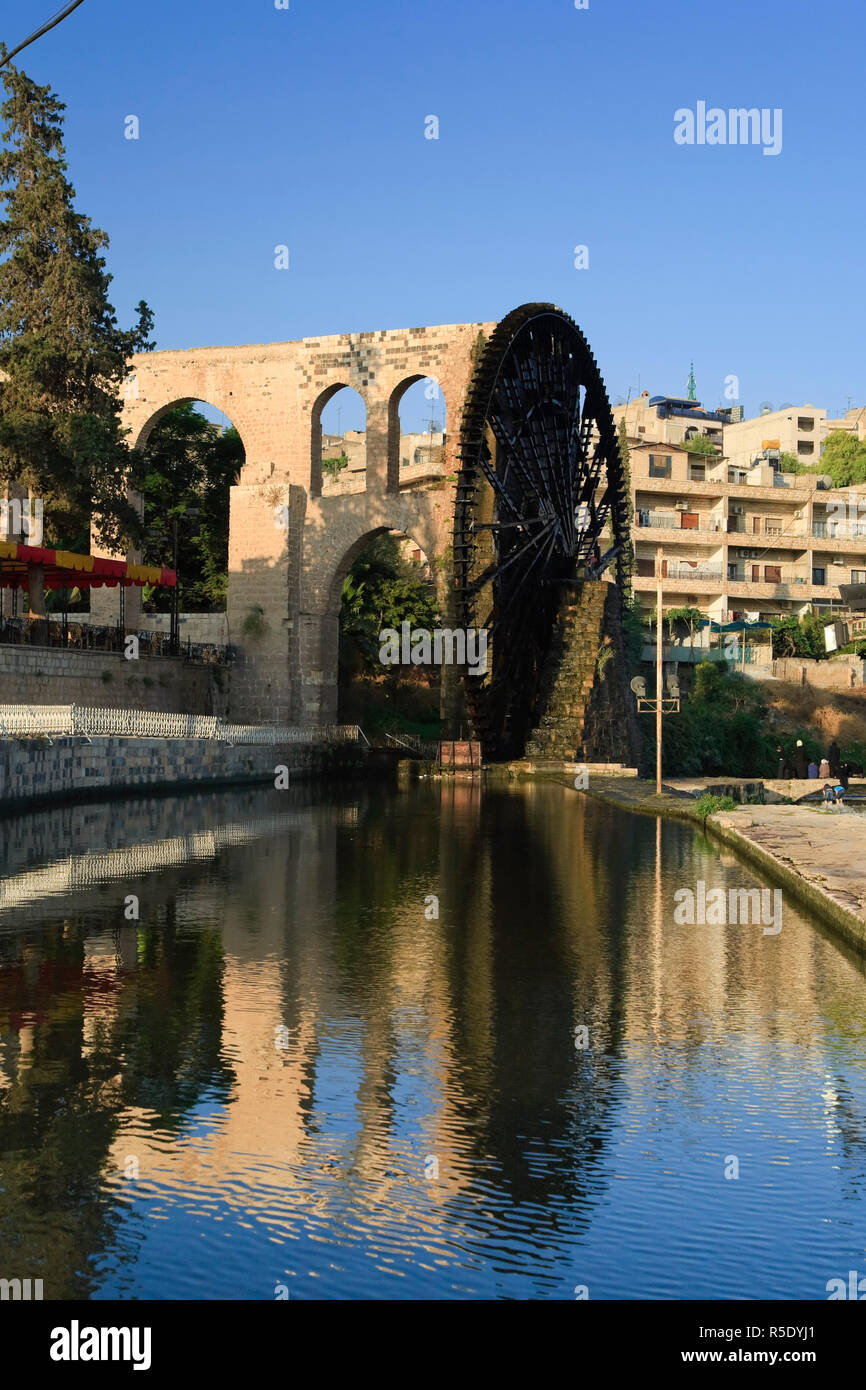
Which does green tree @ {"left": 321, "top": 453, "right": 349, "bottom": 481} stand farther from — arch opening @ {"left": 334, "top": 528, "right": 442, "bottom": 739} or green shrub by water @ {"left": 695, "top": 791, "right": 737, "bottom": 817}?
green shrub by water @ {"left": 695, "top": 791, "right": 737, "bottom": 817}

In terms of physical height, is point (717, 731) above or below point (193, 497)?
below

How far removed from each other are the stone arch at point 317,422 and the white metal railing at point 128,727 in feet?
23.0

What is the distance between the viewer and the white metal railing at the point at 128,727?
757 inches

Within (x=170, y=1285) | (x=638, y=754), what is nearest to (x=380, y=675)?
(x=638, y=754)

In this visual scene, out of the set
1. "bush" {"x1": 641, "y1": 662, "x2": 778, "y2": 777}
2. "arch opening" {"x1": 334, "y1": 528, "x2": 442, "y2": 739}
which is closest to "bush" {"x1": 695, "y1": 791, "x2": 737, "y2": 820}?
"bush" {"x1": 641, "y1": 662, "x2": 778, "y2": 777}

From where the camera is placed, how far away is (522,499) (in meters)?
31.0

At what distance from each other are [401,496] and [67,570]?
365 inches

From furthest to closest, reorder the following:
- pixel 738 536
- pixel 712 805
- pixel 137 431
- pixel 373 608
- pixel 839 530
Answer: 1. pixel 839 530
2. pixel 738 536
3. pixel 373 608
4. pixel 137 431
5. pixel 712 805

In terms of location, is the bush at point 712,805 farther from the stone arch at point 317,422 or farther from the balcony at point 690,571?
the balcony at point 690,571

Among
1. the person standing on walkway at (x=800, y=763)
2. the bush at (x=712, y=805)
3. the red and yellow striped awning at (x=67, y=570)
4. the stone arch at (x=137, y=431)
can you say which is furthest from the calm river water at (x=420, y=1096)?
the person standing on walkway at (x=800, y=763)

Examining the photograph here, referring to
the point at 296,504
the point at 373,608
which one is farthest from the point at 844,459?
the point at 296,504

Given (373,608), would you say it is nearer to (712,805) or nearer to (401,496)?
(401,496)

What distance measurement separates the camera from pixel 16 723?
1855 centimetres

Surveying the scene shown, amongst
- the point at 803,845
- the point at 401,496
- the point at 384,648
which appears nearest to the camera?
the point at 803,845
